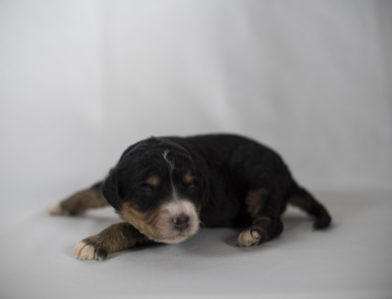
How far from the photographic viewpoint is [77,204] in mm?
4516

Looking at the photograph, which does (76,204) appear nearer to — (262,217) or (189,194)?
(189,194)

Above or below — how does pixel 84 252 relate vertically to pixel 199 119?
below

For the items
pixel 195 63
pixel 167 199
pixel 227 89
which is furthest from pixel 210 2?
pixel 167 199

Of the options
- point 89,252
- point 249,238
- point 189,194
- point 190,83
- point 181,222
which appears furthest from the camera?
point 190,83

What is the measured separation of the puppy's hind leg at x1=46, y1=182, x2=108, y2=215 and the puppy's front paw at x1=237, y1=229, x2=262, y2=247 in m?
1.47

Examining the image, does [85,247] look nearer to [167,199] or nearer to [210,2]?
[167,199]

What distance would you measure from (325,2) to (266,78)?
136 centimetres

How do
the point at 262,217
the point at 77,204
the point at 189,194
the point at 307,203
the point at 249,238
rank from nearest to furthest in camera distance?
the point at 189,194, the point at 249,238, the point at 262,217, the point at 307,203, the point at 77,204

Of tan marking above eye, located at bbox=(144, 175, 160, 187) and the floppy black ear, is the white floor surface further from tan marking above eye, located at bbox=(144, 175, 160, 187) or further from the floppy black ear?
tan marking above eye, located at bbox=(144, 175, 160, 187)

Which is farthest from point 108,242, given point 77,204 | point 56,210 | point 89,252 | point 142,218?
point 56,210

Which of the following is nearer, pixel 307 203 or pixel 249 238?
pixel 249 238

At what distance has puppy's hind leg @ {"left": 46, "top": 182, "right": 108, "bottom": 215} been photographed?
4438 mm

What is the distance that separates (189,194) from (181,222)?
0.92 feet

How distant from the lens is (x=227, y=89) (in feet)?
19.1
